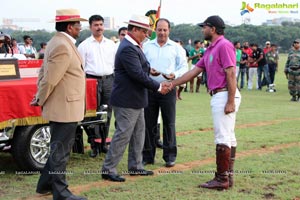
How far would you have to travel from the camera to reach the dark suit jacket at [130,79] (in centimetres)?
617

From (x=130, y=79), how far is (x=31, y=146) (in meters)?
1.55

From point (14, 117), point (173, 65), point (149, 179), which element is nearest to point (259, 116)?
point (173, 65)

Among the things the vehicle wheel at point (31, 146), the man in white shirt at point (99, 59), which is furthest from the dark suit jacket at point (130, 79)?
the man in white shirt at point (99, 59)

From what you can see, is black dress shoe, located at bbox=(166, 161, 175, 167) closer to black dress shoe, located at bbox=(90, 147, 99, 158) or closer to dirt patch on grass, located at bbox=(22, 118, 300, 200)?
dirt patch on grass, located at bbox=(22, 118, 300, 200)

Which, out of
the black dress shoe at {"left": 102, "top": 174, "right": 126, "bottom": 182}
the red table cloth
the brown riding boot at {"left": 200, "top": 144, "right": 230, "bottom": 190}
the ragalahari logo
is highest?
the ragalahari logo

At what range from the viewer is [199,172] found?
22.4 ft

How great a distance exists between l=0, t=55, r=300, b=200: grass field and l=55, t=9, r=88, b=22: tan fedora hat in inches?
75.7

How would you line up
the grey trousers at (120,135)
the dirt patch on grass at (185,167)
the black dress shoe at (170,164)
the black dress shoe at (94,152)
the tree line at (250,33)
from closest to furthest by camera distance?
1. the dirt patch on grass at (185,167)
2. the grey trousers at (120,135)
3. the black dress shoe at (170,164)
4. the black dress shoe at (94,152)
5. the tree line at (250,33)

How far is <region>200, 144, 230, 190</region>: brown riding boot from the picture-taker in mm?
5973

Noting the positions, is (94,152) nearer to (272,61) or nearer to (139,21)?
(139,21)

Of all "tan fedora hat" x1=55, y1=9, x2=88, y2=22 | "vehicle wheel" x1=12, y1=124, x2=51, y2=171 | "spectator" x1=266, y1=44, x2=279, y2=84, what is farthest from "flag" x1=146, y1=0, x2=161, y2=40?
"spectator" x1=266, y1=44, x2=279, y2=84

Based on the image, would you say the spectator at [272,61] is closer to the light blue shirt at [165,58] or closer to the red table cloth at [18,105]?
the light blue shirt at [165,58]

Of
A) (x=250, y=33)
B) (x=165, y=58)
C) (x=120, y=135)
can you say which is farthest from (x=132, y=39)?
(x=250, y=33)

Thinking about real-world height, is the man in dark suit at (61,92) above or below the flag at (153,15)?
below
